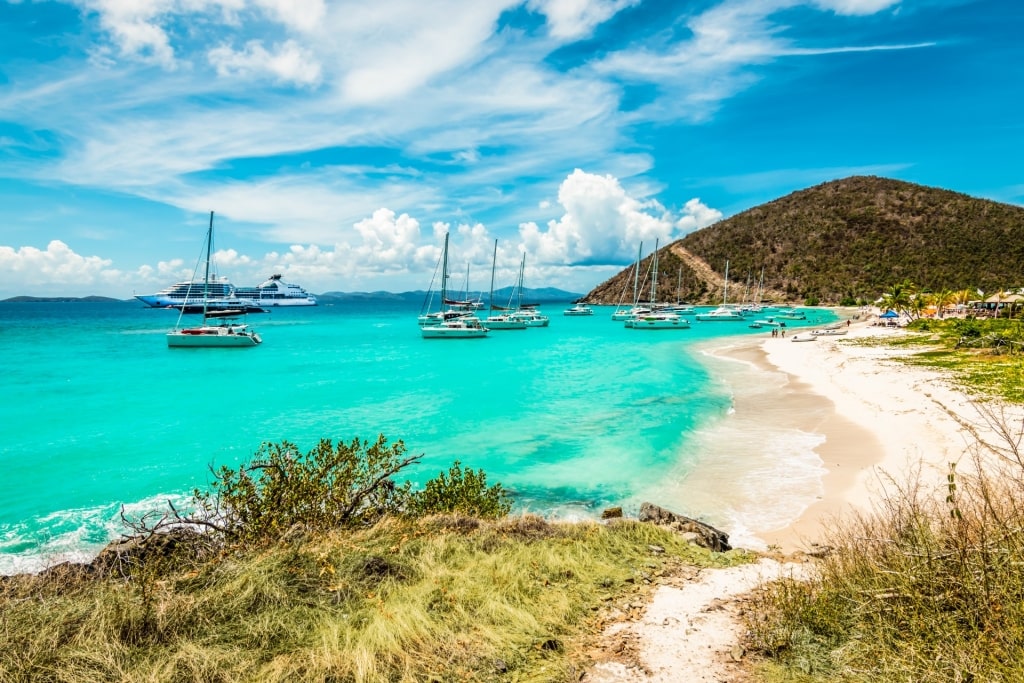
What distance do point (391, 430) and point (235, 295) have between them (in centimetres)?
15608

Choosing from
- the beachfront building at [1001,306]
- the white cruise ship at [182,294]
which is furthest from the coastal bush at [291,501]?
the white cruise ship at [182,294]

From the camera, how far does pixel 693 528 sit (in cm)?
981

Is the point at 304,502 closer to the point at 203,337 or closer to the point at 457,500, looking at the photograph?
the point at 457,500

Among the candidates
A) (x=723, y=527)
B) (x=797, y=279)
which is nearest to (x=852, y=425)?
(x=723, y=527)

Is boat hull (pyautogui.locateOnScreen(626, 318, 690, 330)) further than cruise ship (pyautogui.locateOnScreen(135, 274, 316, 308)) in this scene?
No

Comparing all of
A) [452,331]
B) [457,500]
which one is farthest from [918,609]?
[452,331]

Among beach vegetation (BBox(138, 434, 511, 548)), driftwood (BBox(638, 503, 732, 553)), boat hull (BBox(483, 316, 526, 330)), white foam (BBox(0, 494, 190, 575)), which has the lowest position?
white foam (BBox(0, 494, 190, 575))

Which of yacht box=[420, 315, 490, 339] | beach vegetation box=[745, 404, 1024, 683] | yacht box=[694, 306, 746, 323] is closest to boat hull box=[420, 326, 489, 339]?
yacht box=[420, 315, 490, 339]

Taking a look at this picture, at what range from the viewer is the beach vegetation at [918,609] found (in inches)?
145

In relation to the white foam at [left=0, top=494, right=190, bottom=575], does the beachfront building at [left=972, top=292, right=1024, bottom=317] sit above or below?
above

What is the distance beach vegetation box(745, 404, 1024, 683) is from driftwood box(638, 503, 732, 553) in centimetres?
360

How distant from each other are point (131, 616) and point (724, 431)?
65.4ft

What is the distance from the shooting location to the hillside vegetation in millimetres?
100000

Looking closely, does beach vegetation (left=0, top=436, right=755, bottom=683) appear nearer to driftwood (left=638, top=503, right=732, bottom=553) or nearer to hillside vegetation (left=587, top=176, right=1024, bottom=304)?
driftwood (left=638, top=503, right=732, bottom=553)
